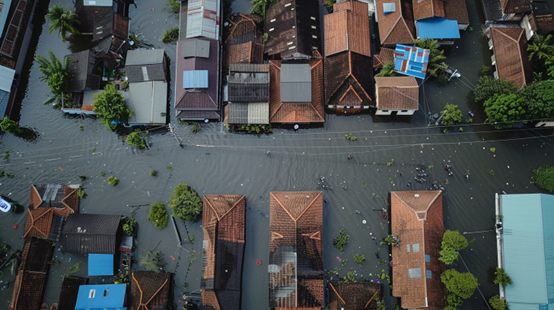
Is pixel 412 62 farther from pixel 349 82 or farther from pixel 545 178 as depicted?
pixel 545 178

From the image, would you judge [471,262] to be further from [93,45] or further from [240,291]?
[93,45]

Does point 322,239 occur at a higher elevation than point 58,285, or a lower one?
higher

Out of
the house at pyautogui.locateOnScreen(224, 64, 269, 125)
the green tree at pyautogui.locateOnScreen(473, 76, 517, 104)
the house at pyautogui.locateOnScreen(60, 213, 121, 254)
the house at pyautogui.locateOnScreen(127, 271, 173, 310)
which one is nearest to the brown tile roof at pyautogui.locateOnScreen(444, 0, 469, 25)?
the green tree at pyautogui.locateOnScreen(473, 76, 517, 104)

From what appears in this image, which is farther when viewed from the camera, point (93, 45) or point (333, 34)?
point (93, 45)

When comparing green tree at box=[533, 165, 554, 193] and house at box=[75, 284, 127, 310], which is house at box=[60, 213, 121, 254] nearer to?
house at box=[75, 284, 127, 310]

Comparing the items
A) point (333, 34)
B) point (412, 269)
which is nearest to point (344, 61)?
point (333, 34)
